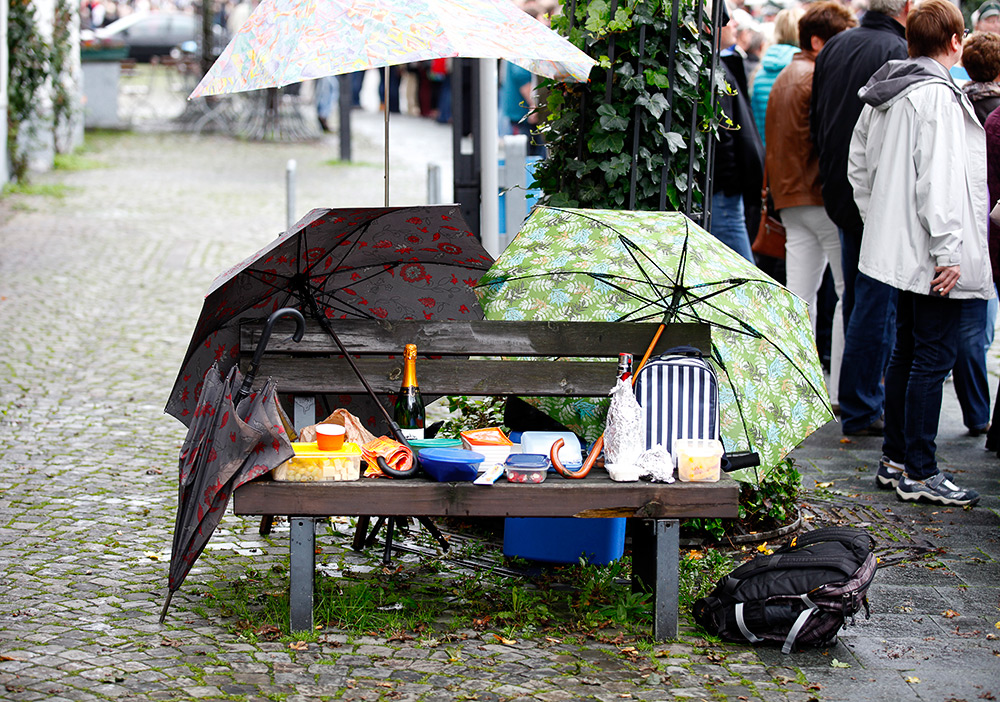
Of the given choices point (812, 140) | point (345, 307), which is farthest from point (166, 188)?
point (345, 307)

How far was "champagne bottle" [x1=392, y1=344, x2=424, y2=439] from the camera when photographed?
4.76m

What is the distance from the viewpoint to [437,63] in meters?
25.3

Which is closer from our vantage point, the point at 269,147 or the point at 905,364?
the point at 905,364

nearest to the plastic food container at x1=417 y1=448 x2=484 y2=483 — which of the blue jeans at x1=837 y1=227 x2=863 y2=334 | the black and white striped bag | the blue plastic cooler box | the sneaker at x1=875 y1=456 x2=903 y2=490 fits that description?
the black and white striped bag

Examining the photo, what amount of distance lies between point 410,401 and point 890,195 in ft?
8.56

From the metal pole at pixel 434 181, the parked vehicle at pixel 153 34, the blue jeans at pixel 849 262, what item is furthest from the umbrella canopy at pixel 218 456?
the parked vehicle at pixel 153 34

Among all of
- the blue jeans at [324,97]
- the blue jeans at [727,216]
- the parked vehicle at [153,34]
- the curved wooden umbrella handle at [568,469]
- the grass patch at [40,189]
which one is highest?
the parked vehicle at [153,34]

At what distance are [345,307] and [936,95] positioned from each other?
2.81 meters

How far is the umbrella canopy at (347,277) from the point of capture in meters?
4.80

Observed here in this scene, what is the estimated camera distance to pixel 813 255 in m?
7.81

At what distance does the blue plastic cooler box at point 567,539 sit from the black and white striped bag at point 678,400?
2.20 feet

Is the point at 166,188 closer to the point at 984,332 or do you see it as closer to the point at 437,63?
the point at 437,63

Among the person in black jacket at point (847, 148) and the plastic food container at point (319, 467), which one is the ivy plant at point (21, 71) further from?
the plastic food container at point (319, 467)

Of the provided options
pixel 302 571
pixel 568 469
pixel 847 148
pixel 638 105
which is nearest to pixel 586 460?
pixel 568 469
